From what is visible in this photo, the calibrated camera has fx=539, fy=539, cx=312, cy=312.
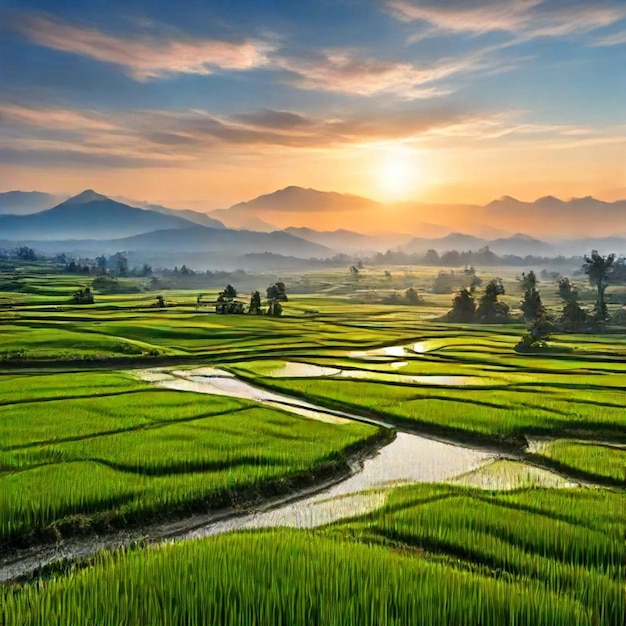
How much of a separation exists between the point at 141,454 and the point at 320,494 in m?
3.78

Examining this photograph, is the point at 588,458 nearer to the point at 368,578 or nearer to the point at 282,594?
the point at 368,578

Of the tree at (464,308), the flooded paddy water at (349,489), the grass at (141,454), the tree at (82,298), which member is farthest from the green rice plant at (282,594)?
the tree at (82,298)

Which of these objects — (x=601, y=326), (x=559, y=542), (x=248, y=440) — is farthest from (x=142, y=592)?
(x=601, y=326)

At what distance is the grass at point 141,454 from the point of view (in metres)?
8.48

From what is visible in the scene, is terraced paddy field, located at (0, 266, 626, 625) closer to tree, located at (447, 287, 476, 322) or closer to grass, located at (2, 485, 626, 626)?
grass, located at (2, 485, 626, 626)

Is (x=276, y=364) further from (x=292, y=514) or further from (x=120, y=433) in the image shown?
(x=292, y=514)

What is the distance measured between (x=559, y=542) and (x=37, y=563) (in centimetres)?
698

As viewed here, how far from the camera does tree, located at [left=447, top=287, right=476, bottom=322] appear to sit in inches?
2072

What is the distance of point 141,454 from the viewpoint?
10961 mm

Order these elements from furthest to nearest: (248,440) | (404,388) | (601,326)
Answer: (601,326) < (404,388) < (248,440)

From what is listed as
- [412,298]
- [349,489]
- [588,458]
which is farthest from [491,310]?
[349,489]

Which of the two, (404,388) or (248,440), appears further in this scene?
(404,388)

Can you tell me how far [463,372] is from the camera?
23.8 metres

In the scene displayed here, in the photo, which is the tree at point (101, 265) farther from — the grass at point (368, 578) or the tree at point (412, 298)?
the grass at point (368, 578)
